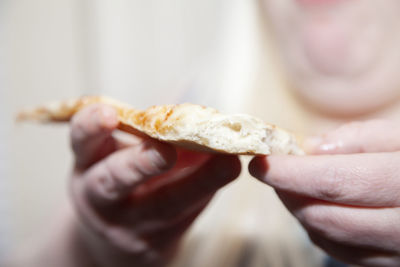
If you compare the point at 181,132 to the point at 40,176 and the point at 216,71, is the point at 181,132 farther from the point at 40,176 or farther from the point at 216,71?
the point at 40,176

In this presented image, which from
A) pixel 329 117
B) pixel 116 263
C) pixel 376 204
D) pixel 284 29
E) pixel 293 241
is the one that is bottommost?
pixel 293 241

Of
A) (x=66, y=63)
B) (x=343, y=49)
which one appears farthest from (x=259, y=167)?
(x=66, y=63)

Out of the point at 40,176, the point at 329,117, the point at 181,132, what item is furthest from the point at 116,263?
the point at 40,176

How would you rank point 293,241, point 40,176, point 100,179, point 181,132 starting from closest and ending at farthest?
point 181,132, point 100,179, point 293,241, point 40,176

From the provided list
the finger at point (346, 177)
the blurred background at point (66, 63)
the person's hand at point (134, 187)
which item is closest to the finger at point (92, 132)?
the person's hand at point (134, 187)

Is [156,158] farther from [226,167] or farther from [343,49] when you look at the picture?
[343,49]

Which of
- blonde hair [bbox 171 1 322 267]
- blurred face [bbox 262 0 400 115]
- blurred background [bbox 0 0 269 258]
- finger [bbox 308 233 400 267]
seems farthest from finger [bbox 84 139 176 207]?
blurred background [bbox 0 0 269 258]

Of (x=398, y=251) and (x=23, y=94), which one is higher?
(x=398, y=251)

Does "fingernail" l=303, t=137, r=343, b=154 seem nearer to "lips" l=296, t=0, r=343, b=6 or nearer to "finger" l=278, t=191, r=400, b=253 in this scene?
"finger" l=278, t=191, r=400, b=253
